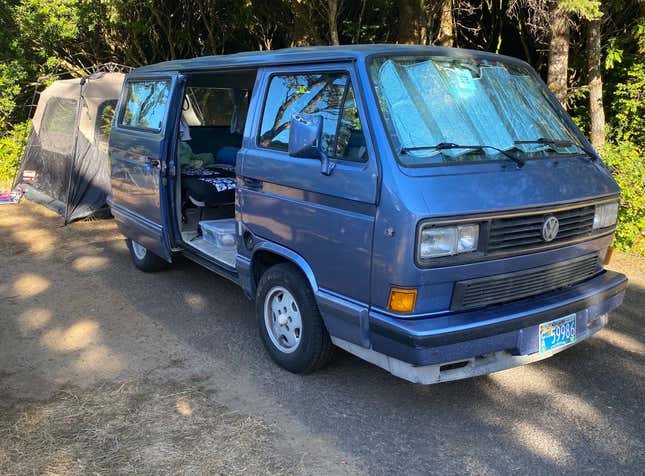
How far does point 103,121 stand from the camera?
8.97 metres

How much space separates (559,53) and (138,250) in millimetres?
5816

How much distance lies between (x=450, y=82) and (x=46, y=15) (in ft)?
32.8

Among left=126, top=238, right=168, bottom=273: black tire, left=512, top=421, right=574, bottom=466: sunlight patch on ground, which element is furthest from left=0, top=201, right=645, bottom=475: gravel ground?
left=126, top=238, right=168, bottom=273: black tire

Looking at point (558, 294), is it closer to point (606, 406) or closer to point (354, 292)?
point (606, 406)

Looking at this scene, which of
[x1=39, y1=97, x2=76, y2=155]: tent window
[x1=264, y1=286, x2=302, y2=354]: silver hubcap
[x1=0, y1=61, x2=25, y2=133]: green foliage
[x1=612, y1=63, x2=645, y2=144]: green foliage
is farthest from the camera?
[x1=0, y1=61, x2=25, y2=133]: green foliage

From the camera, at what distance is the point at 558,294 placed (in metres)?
3.62

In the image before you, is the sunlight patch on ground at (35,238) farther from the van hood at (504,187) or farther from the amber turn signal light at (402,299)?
the van hood at (504,187)

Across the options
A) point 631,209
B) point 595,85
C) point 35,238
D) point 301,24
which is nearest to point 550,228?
point 631,209

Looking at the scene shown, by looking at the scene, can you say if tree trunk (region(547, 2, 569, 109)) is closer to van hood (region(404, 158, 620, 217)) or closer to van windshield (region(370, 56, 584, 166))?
van windshield (region(370, 56, 584, 166))

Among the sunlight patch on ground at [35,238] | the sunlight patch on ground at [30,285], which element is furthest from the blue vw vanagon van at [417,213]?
the sunlight patch on ground at [35,238]

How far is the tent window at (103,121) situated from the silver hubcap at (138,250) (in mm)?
2975

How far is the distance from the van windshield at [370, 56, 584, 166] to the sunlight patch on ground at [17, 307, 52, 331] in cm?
353

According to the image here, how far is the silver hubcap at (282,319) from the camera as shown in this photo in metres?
4.04

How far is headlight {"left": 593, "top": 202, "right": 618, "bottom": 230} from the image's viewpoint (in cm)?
377
